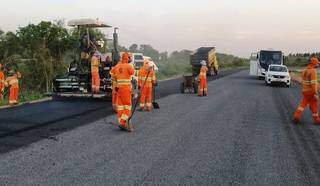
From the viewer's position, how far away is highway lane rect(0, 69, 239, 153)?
9031 millimetres

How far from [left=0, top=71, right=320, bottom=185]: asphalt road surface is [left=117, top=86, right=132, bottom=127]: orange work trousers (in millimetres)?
331

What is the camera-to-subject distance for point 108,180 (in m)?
6.01

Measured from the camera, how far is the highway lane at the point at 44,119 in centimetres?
903

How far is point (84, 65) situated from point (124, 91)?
23.6 ft

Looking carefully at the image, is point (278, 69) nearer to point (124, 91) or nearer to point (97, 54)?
point (97, 54)

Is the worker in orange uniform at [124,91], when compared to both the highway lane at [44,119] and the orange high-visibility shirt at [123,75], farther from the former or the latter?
the highway lane at [44,119]

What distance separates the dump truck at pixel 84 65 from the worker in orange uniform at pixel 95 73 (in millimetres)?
350

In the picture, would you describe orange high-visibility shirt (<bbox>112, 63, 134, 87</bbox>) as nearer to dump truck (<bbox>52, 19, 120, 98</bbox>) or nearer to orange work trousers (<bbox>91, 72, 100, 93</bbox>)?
orange work trousers (<bbox>91, 72, 100, 93</bbox>)

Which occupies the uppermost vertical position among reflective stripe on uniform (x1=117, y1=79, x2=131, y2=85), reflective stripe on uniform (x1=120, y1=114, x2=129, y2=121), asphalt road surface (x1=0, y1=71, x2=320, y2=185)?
reflective stripe on uniform (x1=117, y1=79, x2=131, y2=85)

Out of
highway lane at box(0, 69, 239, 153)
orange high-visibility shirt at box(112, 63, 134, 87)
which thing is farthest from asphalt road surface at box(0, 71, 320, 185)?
orange high-visibility shirt at box(112, 63, 134, 87)

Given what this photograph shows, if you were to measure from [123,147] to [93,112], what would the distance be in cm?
542

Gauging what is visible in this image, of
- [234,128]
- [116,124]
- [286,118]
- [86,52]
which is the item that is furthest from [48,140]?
[86,52]

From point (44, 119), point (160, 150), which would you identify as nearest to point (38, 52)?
point (44, 119)

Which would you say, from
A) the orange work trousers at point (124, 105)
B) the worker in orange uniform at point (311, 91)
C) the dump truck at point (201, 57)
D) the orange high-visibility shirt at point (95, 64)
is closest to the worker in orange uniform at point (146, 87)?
the orange high-visibility shirt at point (95, 64)
